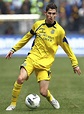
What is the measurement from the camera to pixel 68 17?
82.4ft

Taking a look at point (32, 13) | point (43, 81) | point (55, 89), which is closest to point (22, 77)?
point (43, 81)

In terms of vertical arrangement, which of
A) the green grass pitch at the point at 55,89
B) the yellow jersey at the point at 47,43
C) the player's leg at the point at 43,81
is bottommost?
the green grass pitch at the point at 55,89

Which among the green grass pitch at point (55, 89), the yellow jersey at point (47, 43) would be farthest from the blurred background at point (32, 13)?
the yellow jersey at point (47, 43)

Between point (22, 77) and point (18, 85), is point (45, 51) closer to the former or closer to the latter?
point (22, 77)

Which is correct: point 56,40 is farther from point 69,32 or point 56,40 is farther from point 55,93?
point 69,32

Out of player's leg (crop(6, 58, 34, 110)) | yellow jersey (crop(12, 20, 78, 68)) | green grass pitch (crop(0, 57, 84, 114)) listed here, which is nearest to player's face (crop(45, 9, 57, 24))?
yellow jersey (crop(12, 20, 78, 68))

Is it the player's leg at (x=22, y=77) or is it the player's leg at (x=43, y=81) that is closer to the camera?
the player's leg at (x=22, y=77)

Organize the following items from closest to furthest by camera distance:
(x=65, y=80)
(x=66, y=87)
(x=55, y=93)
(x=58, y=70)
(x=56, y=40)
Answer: (x=56, y=40)
(x=55, y=93)
(x=66, y=87)
(x=65, y=80)
(x=58, y=70)

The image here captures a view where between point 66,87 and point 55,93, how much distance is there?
1196mm

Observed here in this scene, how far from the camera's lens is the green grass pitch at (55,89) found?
10.6m

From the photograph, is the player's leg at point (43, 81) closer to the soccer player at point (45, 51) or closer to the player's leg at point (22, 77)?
the soccer player at point (45, 51)

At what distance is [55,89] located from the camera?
13.9 m

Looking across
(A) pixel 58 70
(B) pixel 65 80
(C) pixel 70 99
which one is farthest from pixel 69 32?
(C) pixel 70 99

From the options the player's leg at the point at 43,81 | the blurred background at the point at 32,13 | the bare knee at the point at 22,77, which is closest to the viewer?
the bare knee at the point at 22,77
